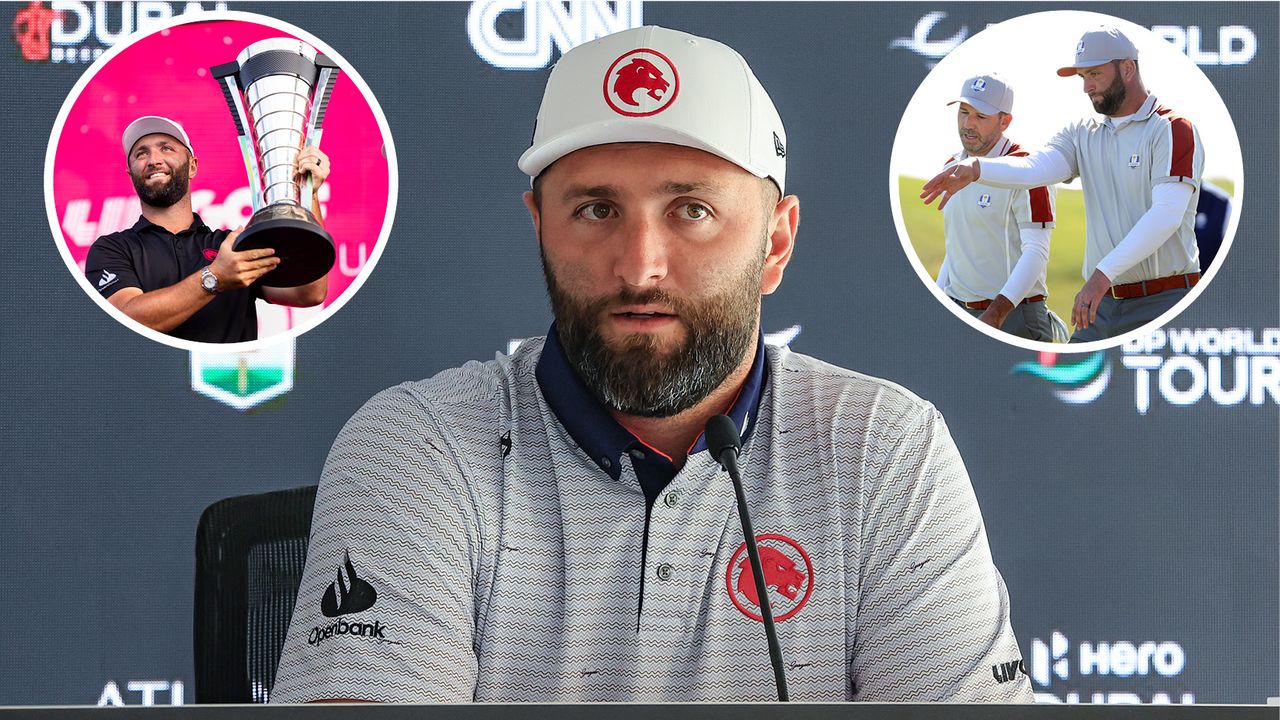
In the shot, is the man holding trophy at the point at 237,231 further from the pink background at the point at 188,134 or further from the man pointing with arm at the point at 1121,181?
the man pointing with arm at the point at 1121,181

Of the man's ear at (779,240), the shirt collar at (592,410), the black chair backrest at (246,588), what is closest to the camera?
the shirt collar at (592,410)

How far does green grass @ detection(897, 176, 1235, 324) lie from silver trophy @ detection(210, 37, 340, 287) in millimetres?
1034

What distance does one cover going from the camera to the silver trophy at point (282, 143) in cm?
221

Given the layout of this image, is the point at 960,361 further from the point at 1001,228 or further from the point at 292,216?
the point at 292,216

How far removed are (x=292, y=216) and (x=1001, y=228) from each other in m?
1.25

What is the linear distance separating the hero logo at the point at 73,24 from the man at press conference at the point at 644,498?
49.6 inches

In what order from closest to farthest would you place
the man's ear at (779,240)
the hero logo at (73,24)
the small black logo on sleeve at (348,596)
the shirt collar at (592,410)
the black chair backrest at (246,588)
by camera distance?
1. the small black logo on sleeve at (348,596)
2. the shirt collar at (592,410)
3. the man's ear at (779,240)
4. the black chair backrest at (246,588)
5. the hero logo at (73,24)

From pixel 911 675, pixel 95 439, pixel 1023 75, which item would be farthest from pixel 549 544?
pixel 1023 75

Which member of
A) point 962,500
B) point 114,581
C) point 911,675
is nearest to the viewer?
point 911,675

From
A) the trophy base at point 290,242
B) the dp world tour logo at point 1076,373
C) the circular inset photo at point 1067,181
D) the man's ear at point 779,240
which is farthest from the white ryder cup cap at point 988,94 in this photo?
the trophy base at point 290,242

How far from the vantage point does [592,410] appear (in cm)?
120

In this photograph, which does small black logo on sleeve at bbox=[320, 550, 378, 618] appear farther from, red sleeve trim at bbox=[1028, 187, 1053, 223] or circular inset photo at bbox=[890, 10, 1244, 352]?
red sleeve trim at bbox=[1028, 187, 1053, 223]

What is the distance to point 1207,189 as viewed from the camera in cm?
228

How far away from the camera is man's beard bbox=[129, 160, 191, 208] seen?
2.20m
